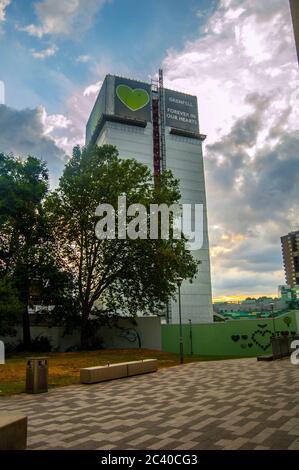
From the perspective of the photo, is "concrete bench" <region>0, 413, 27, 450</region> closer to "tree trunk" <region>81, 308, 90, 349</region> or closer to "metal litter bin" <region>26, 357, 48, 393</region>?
"metal litter bin" <region>26, 357, 48, 393</region>

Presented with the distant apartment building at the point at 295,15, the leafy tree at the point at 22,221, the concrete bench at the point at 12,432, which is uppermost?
the leafy tree at the point at 22,221

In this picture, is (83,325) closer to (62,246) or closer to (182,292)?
(62,246)

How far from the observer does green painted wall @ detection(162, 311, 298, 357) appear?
30.0 metres

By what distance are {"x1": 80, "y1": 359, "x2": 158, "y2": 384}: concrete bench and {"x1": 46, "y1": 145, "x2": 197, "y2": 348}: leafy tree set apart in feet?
35.6

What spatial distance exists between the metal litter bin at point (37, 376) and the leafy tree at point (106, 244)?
15363mm

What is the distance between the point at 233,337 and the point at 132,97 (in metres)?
67.7

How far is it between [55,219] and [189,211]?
61.0 m

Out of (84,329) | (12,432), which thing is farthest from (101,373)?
(84,329)

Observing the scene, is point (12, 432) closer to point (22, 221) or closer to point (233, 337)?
point (22, 221)

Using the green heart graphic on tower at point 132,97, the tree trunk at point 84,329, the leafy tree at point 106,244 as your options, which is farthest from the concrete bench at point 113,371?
the green heart graphic on tower at point 132,97

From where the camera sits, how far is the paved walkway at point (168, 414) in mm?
6246

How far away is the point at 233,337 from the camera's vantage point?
30734 millimetres

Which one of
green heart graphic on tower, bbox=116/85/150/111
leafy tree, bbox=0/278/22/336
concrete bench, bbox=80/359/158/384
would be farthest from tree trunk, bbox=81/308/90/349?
green heart graphic on tower, bbox=116/85/150/111

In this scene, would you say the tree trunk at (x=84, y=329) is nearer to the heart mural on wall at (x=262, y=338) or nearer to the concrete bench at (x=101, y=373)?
the heart mural on wall at (x=262, y=338)
